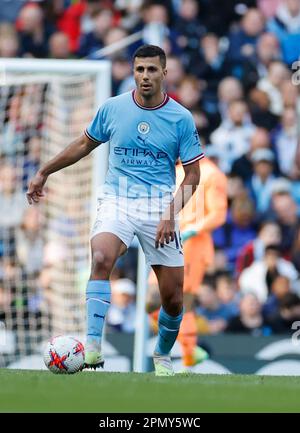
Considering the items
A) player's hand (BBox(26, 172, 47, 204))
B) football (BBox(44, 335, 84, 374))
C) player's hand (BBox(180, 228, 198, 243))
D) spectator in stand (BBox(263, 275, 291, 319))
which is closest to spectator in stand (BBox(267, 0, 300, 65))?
spectator in stand (BBox(263, 275, 291, 319))

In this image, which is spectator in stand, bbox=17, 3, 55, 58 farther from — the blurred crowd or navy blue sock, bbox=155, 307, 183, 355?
navy blue sock, bbox=155, 307, 183, 355

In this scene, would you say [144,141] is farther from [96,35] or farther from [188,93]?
[96,35]

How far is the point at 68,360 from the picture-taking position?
8.65 m

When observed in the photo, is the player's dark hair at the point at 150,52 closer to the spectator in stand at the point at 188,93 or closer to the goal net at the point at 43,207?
the goal net at the point at 43,207

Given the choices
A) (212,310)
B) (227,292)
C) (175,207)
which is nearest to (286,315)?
(227,292)

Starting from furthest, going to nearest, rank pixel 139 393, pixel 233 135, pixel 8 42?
1. pixel 8 42
2. pixel 233 135
3. pixel 139 393

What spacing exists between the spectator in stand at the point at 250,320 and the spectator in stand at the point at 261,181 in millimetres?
1686

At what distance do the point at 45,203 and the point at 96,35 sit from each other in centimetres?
346

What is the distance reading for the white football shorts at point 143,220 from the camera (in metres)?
8.99

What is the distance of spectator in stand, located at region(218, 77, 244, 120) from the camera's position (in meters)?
16.2

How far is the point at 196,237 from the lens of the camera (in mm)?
12461

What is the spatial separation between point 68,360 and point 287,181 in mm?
7777
